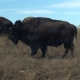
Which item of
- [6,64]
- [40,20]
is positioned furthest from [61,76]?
[40,20]

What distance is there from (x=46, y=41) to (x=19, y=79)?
325cm

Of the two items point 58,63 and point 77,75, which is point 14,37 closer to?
point 58,63

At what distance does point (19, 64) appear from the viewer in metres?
6.99

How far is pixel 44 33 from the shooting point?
920cm

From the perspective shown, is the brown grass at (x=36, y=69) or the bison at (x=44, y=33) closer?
the brown grass at (x=36, y=69)

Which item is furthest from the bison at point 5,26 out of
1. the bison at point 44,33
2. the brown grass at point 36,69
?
the brown grass at point 36,69

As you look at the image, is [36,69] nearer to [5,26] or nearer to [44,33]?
[44,33]

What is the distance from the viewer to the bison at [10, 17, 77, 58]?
8938mm

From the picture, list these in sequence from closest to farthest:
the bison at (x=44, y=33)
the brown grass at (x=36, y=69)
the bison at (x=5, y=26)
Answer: the brown grass at (x=36, y=69) → the bison at (x=44, y=33) → the bison at (x=5, y=26)

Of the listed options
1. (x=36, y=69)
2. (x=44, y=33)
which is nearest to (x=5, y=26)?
(x=44, y=33)

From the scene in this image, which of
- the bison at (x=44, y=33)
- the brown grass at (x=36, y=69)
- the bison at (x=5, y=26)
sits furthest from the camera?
the bison at (x=5, y=26)

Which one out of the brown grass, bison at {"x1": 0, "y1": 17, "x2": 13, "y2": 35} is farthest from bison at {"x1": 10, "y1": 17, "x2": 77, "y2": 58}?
bison at {"x1": 0, "y1": 17, "x2": 13, "y2": 35}

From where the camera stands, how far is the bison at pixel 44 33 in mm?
8938

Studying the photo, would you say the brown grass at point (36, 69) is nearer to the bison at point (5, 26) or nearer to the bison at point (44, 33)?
the bison at point (44, 33)
